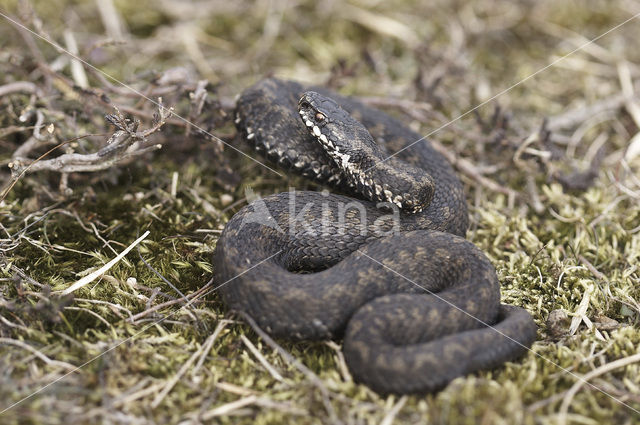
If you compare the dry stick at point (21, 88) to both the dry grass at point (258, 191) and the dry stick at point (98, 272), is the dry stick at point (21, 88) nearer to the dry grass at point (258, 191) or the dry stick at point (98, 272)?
the dry grass at point (258, 191)

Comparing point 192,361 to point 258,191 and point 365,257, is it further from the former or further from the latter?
point 258,191

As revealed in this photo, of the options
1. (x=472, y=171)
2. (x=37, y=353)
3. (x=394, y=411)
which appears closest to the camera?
(x=394, y=411)

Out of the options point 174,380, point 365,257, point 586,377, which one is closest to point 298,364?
point 174,380

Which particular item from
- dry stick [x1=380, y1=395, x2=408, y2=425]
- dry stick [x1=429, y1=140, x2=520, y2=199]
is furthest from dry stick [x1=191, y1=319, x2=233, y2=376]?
dry stick [x1=429, y1=140, x2=520, y2=199]

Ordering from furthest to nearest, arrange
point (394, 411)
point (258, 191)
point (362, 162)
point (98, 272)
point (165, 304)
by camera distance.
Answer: point (258, 191) < point (362, 162) < point (98, 272) < point (165, 304) < point (394, 411)

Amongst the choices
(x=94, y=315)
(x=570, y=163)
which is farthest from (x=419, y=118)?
(x=94, y=315)

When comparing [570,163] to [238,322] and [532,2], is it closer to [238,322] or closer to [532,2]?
[532,2]

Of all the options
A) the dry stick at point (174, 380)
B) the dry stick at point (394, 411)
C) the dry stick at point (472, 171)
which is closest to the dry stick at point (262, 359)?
the dry stick at point (174, 380)

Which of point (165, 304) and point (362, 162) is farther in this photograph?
point (362, 162)
